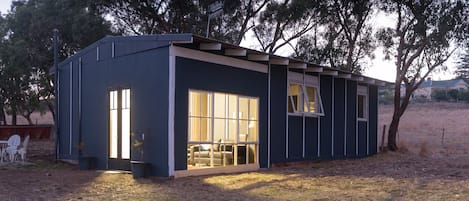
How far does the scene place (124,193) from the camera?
8688 millimetres

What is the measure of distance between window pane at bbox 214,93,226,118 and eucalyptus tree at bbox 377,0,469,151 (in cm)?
1001

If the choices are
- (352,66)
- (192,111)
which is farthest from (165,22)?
(192,111)

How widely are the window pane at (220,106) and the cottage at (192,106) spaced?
2 centimetres

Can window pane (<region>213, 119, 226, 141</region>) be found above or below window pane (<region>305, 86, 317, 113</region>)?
below

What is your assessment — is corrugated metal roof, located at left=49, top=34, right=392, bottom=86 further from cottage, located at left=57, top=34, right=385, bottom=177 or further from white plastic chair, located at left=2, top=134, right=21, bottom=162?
white plastic chair, located at left=2, top=134, right=21, bottom=162

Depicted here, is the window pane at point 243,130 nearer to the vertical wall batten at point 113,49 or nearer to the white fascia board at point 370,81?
the vertical wall batten at point 113,49

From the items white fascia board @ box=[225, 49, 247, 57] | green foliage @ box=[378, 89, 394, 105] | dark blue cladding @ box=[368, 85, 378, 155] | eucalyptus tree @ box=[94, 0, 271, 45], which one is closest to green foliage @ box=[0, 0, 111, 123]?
eucalyptus tree @ box=[94, 0, 271, 45]

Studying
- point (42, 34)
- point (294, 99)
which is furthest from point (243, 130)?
point (42, 34)

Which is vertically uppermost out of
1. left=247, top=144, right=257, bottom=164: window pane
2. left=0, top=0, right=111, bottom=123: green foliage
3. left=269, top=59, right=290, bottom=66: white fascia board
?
left=0, top=0, right=111, bottom=123: green foliage

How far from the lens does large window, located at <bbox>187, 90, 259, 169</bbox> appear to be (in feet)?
37.8

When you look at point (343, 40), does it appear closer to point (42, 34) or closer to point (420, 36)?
point (420, 36)

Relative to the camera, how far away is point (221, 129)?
12172 mm

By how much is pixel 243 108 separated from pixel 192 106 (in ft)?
5.41

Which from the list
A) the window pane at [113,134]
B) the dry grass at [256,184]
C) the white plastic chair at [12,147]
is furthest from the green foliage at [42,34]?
the window pane at [113,134]
